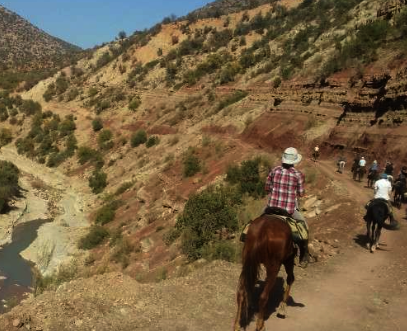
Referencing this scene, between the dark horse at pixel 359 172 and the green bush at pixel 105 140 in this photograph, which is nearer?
the dark horse at pixel 359 172

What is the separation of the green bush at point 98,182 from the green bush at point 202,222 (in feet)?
74.1

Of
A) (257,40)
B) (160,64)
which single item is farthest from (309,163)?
(160,64)

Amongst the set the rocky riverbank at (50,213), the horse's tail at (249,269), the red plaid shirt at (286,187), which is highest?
the red plaid shirt at (286,187)

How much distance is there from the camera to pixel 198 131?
147 feet

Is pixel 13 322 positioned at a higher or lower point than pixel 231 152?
lower

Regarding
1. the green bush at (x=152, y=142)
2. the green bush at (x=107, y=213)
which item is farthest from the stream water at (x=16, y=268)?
the green bush at (x=152, y=142)

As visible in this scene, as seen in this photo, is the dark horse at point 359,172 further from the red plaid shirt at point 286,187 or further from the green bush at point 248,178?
the red plaid shirt at point 286,187

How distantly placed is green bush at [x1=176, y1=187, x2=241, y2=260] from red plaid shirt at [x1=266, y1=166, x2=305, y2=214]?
8479 millimetres

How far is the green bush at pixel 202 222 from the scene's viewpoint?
1892 centimetres

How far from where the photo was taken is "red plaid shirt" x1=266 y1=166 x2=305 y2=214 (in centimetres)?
892

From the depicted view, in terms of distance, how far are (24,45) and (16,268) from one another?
148 m

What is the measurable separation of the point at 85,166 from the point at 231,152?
76.7 ft

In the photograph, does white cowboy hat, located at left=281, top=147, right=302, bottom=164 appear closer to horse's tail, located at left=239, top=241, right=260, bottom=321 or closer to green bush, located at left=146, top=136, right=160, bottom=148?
horse's tail, located at left=239, top=241, right=260, bottom=321

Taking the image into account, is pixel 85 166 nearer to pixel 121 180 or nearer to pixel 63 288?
pixel 121 180
